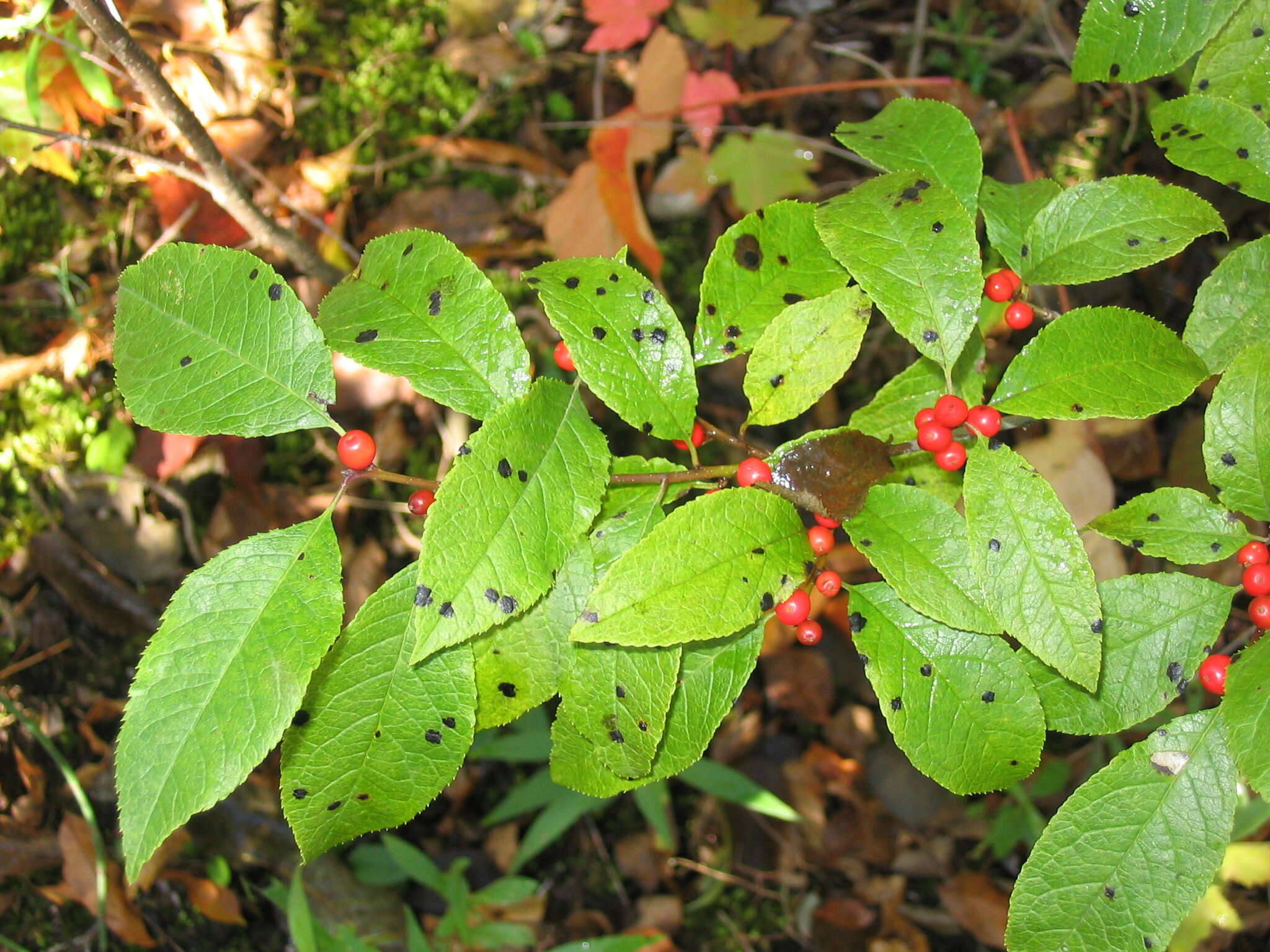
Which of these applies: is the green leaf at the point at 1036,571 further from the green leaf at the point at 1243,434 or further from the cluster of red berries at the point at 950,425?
the green leaf at the point at 1243,434

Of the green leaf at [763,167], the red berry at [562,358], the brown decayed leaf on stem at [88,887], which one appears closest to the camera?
the red berry at [562,358]

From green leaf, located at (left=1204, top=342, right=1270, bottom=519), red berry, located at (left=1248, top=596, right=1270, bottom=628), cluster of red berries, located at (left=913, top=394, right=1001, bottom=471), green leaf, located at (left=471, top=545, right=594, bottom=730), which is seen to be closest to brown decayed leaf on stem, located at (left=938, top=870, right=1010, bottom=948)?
red berry, located at (left=1248, top=596, right=1270, bottom=628)

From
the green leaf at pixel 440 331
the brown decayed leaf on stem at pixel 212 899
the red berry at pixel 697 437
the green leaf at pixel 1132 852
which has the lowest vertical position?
the brown decayed leaf on stem at pixel 212 899

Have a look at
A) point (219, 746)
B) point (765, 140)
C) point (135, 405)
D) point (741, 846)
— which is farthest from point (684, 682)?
point (765, 140)

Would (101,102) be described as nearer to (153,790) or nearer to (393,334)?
(393,334)

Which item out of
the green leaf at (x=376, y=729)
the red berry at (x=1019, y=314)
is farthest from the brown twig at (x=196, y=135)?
the red berry at (x=1019, y=314)

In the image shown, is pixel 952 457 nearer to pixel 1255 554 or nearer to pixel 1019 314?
pixel 1019 314

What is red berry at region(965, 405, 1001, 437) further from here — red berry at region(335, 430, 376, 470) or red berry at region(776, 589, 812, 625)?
red berry at region(335, 430, 376, 470)
